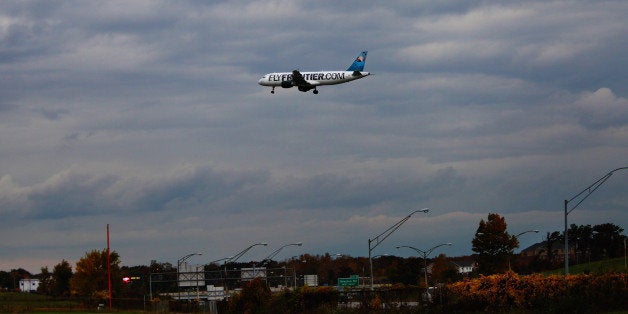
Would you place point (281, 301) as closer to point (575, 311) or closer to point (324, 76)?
point (575, 311)

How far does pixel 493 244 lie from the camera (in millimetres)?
94438

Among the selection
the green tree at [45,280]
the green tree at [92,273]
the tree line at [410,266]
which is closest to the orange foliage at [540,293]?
the tree line at [410,266]

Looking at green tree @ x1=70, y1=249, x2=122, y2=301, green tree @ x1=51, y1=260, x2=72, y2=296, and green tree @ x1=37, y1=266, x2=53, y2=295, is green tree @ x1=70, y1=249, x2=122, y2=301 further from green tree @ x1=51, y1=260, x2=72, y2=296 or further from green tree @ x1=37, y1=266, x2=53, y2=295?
green tree @ x1=37, y1=266, x2=53, y2=295

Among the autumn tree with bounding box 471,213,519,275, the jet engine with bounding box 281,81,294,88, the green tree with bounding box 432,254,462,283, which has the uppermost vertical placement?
the jet engine with bounding box 281,81,294,88

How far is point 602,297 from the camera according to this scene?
3903 cm

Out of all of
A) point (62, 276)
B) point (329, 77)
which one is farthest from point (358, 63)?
point (62, 276)

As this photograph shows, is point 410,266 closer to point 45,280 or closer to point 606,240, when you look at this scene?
point 606,240

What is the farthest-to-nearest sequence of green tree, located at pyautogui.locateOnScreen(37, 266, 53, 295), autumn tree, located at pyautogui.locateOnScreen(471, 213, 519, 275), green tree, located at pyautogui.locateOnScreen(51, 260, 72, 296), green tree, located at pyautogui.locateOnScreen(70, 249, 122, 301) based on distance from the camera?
green tree, located at pyautogui.locateOnScreen(37, 266, 53, 295), green tree, located at pyautogui.locateOnScreen(51, 260, 72, 296), green tree, located at pyautogui.locateOnScreen(70, 249, 122, 301), autumn tree, located at pyautogui.locateOnScreen(471, 213, 519, 275)

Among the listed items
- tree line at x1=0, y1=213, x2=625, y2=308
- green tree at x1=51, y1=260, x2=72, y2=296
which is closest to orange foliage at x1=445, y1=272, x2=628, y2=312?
tree line at x1=0, y1=213, x2=625, y2=308

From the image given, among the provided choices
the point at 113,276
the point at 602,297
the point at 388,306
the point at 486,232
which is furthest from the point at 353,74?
the point at 602,297

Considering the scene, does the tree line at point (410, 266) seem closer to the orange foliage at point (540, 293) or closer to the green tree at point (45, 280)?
the green tree at point (45, 280)

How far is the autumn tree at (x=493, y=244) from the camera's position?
308 feet

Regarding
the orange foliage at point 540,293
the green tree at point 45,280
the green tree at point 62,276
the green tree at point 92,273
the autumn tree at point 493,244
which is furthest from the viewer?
the green tree at point 45,280

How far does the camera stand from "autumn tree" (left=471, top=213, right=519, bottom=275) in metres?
93.9
